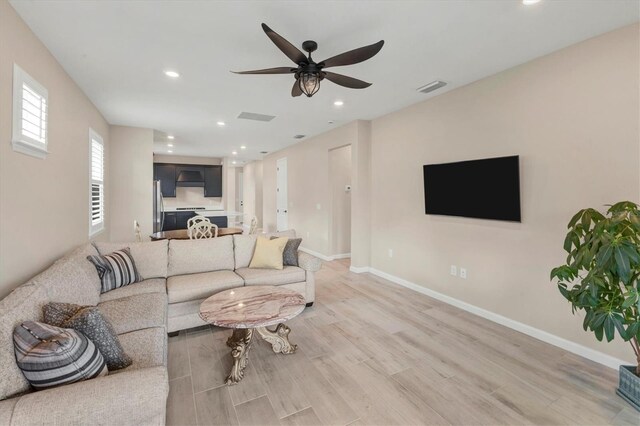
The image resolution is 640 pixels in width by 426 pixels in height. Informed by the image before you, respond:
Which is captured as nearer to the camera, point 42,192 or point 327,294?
point 42,192

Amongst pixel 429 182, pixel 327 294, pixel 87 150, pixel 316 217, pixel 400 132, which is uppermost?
pixel 400 132

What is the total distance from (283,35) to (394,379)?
9.36 ft

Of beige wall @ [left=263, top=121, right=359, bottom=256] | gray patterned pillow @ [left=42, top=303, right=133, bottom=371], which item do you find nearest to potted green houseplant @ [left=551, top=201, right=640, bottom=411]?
gray patterned pillow @ [left=42, top=303, right=133, bottom=371]

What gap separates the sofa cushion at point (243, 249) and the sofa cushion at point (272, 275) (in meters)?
0.12

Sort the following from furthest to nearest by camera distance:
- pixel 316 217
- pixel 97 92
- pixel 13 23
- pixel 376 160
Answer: pixel 316 217, pixel 376 160, pixel 97 92, pixel 13 23

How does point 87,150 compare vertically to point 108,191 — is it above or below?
above

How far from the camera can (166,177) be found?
29.7ft

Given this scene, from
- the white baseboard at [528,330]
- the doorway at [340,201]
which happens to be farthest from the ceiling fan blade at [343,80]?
the doorway at [340,201]

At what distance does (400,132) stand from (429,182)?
1004 millimetres

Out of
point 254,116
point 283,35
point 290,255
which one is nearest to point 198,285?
point 290,255

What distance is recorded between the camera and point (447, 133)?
12.1 ft

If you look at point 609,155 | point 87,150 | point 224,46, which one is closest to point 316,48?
point 224,46

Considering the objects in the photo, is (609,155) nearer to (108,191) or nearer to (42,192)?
→ (42,192)

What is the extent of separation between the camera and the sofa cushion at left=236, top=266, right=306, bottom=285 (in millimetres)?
3252
